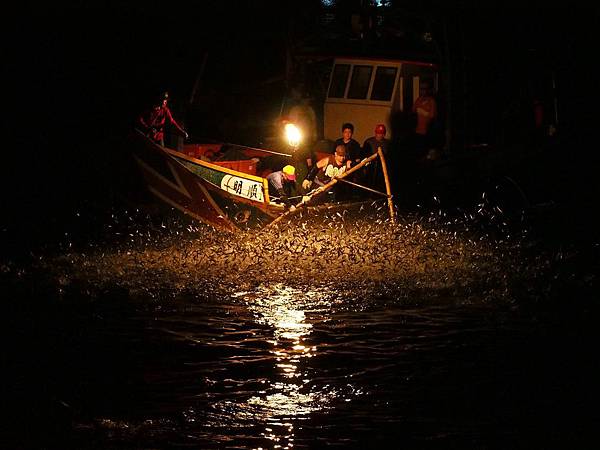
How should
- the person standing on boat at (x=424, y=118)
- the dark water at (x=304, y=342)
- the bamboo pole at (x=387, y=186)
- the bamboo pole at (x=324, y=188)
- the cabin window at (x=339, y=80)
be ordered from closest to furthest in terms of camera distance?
the dark water at (x=304, y=342), the bamboo pole at (x=324, y=188), the bamboo pole at (x=387, y=186), the person standing on boat at (x=424, y=118), the cabin window at (x=339, y=80)

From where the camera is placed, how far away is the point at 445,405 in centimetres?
1052

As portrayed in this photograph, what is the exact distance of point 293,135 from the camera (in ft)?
61.0

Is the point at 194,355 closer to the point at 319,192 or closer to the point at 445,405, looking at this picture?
the point at 445,405

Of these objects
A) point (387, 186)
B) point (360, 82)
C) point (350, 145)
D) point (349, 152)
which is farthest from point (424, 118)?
point (387, 186)

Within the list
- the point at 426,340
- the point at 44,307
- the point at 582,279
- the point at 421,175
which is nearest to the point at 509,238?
the point at 421,175

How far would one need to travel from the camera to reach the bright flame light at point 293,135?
18.5m

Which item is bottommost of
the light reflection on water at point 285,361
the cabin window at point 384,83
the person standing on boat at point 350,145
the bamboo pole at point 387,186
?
the light reflection on water at point 285,361

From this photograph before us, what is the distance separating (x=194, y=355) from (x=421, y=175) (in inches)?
329

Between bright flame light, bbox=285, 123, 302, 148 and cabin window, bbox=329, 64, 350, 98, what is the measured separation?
2.84 m

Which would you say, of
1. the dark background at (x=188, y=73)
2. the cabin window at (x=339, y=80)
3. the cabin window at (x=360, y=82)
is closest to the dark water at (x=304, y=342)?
the dark background at (x=188, y=73)

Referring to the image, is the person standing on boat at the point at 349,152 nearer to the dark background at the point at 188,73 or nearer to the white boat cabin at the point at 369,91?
the white boat cabin at the point at 369,91

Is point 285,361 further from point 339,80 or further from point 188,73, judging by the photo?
point 188,73

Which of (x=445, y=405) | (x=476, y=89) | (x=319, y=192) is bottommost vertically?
(x=445, y=405)

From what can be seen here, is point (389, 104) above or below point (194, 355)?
above
